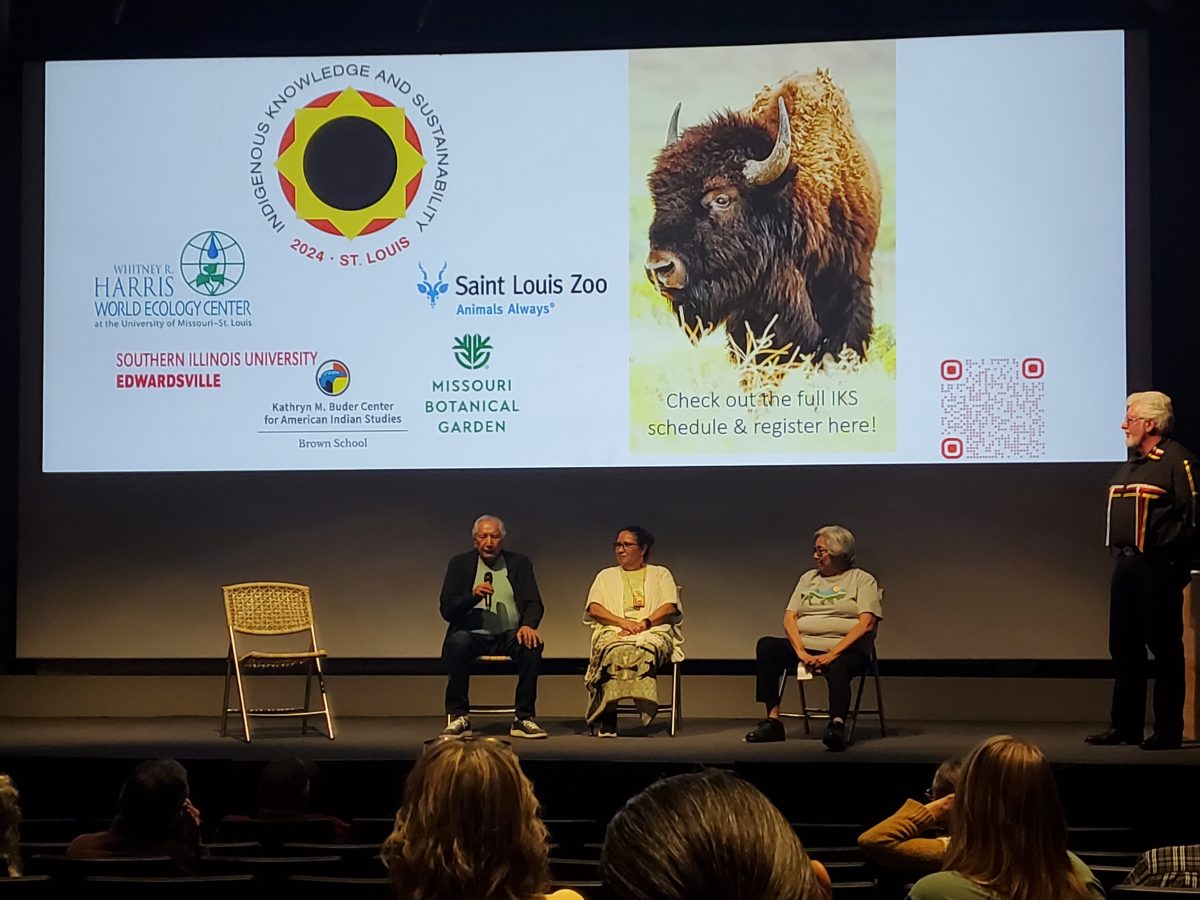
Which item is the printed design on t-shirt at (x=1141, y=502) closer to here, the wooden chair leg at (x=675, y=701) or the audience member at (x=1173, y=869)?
the wooden chair leg at (x=675, y=701)

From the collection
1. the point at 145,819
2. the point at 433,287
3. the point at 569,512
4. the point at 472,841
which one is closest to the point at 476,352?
the point at 433,287

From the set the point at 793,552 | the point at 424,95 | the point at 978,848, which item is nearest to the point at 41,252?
the point at 424,95

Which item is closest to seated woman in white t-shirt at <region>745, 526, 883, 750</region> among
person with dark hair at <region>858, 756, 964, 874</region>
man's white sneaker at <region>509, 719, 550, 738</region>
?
man's white sneaker at <region>509, 719, 550, 738</region>

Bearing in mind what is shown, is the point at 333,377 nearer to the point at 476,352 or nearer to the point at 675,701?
the point at 476,352

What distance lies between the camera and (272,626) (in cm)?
593

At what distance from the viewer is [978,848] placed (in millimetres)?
2086

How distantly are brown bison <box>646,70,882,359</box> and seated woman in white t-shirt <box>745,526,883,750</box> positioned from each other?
1.01 m

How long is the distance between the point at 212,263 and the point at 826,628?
3.10m

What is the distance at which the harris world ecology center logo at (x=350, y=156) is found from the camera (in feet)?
20.4

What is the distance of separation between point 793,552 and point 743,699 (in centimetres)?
68

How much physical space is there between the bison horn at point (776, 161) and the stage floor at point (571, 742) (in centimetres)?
236

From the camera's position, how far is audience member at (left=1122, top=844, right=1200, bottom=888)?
8.25 feet

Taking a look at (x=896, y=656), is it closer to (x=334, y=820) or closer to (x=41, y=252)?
(x=334, y=820)

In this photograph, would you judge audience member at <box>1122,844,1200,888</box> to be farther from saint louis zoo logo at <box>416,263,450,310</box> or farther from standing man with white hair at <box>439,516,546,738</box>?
saint louis zoo logo at <box>416,263,450,310</box>
